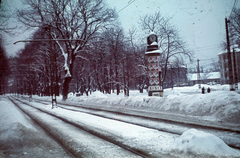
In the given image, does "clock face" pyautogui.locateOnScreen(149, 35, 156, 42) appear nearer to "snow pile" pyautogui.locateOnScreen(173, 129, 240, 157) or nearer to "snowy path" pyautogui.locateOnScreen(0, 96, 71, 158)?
"snowy path" pyautogui.locateOnScreen(0, 96, 71, 158)

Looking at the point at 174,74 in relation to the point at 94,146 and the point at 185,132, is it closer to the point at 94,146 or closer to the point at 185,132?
the point at 185,132

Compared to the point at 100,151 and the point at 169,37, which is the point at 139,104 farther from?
the point at 169,37

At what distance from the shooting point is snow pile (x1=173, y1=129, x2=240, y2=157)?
4.48m

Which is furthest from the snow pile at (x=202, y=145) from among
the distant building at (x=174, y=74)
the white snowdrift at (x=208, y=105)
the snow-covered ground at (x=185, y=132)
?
the distant building at (x=174, y=74)

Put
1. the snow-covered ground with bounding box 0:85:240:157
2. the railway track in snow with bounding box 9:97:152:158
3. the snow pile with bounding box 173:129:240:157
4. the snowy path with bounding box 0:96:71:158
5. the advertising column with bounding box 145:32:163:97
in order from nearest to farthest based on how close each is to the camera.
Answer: the snow pile with bounding box 173:129:240:157 < the snow-covered ground with bounding box 0:85:240:157 < the railway track in snow with bounding box 9:97:152:158 < the snowy path with bounding box 0:96:71:158 < the advertising column with bounding box 145:32:163:97

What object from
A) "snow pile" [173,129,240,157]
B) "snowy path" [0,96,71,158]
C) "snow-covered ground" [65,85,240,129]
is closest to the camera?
"snow pile" [173,129,240,157]

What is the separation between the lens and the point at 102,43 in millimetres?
28625

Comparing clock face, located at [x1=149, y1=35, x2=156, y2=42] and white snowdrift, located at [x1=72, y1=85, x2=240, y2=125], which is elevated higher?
clock face, located at [x1=149, y1=35, x2=156, y2=42]

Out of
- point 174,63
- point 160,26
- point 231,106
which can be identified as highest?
point 160,26

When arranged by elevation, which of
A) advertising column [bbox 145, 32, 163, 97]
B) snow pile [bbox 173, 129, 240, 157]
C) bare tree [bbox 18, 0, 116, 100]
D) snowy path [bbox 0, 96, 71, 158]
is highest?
bare tree [bbox 18, 0, 116, 100]

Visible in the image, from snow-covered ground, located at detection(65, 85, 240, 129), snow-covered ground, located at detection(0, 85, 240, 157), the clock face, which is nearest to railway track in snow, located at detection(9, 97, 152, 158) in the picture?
snow-covered ground, located at detection(0, 85, 240, 157)

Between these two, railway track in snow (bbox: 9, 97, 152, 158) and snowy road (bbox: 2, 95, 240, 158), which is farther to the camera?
railway track in snow (bbox: 9, 97, 152, 158)

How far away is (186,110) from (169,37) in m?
20.4

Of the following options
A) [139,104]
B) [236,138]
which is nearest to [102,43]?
[139,104]
